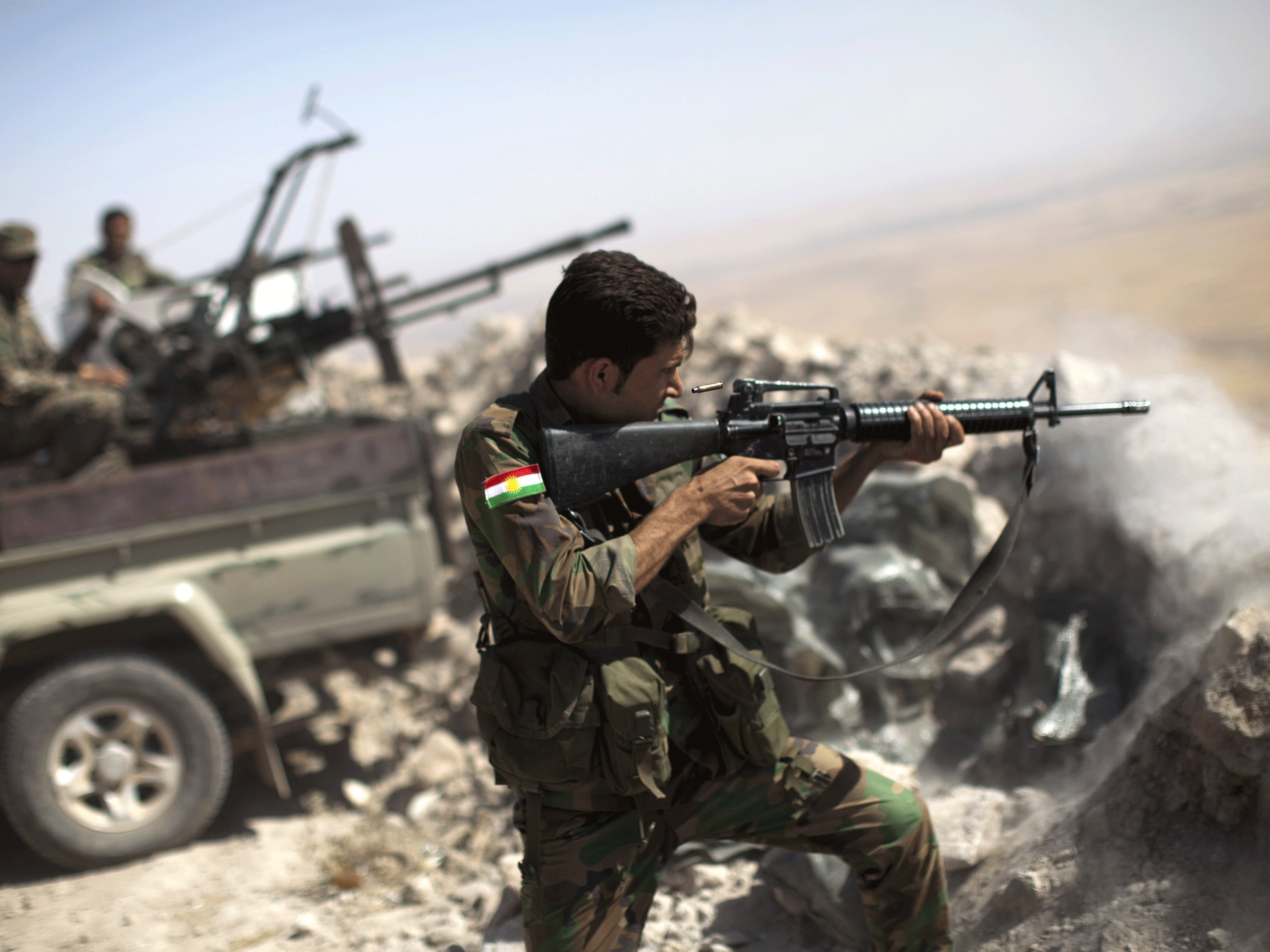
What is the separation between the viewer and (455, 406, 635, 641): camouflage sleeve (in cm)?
175

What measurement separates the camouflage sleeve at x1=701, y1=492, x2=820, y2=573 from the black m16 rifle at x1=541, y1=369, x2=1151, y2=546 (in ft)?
0.16

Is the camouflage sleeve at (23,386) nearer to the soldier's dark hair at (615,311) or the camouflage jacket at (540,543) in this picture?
the camouflage jacket at (540,543)

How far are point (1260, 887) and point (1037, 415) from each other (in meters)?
1.18

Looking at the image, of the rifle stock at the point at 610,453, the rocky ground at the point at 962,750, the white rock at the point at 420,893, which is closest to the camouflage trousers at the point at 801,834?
the rocky ground at the point at 962,750

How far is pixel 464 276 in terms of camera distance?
5.62 meters

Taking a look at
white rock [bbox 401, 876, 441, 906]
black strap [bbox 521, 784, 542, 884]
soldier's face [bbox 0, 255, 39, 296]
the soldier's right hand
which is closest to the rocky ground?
white rock [bbox 401, 876, 441, 906]

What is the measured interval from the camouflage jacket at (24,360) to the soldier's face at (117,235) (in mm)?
1910

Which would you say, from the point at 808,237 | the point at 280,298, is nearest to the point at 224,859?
the point at 280,298

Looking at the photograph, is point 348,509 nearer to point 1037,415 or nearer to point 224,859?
point 224,859

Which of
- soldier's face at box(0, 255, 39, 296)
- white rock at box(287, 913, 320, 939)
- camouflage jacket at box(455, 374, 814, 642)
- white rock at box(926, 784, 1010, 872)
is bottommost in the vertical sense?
white rock at box(287, 913, 320, 939)

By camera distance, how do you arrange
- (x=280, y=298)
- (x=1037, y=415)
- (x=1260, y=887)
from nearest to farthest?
(x=1260, y=887) → (x=1037, y=415) → (x=280, y=298)

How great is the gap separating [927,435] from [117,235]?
6354mm

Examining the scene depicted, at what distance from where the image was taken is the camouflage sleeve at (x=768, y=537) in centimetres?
223

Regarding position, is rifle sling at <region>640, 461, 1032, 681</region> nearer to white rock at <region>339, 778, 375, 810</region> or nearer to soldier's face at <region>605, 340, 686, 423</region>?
soldier's face at <region>605, 340, 686, 423</region>
